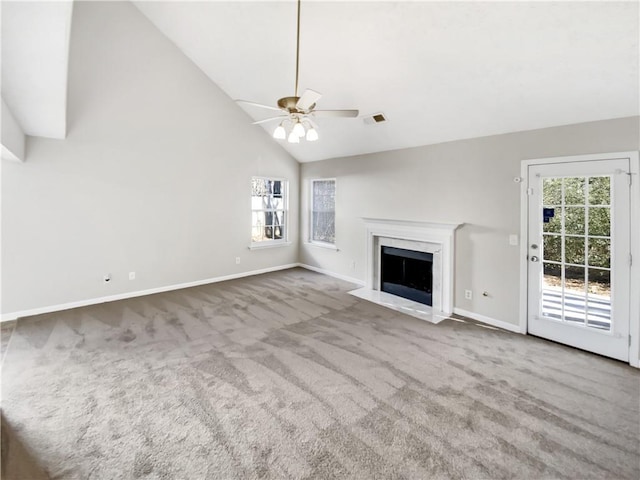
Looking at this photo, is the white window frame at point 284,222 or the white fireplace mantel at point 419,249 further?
the white window frame at point 284,222

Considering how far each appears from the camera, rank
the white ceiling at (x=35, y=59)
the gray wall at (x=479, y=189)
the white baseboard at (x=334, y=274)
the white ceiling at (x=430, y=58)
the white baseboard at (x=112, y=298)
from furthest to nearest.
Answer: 1. the white baseboard at (x=334, y=274)
2. the white baseboard at (x=112, y=298)
3. the gray wall at (x=479, y=189)
4. the white ceiling at (x=430, y=58)
5. the white ceiling at (x=35, y=59)

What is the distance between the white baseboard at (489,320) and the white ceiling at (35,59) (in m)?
5.01

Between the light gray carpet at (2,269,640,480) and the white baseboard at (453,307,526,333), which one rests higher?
the white baseboard at (453,307,526,333)

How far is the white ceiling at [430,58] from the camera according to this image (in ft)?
8.45

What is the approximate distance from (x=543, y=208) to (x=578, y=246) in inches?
21.1

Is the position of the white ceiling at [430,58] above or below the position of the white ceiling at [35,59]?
above

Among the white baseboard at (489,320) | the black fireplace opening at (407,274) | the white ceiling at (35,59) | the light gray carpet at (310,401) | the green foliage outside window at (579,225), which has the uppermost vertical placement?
the white ceiling at (35,59)

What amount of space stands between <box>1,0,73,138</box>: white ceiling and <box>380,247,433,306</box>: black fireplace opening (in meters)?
4.66

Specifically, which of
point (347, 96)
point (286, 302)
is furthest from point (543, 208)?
point (286, 302)

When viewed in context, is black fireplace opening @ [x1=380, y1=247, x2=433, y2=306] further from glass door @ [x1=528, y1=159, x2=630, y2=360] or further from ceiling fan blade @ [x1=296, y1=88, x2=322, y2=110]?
ceiling fan blade @ [x1=296, y1=88, x2=322, y2=110]

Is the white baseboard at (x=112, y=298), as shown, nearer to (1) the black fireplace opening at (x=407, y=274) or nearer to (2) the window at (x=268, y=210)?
(2) the window at (x=268, y=210)

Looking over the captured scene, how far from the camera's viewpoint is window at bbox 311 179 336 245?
21.6 feet

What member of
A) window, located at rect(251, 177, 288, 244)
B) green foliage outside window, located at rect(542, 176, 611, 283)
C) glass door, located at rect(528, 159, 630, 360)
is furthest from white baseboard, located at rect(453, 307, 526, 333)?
window, located at rect(251, 177, 288, 244)

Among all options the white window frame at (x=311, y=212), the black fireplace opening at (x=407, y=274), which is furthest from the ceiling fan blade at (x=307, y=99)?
the white window frame at (x=311, y=212)
